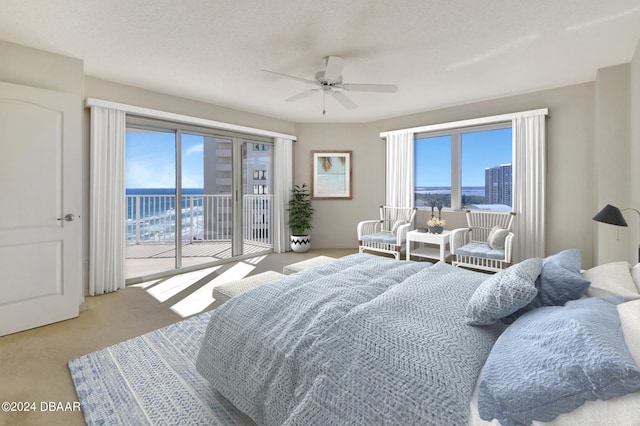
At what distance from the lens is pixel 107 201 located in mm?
3561

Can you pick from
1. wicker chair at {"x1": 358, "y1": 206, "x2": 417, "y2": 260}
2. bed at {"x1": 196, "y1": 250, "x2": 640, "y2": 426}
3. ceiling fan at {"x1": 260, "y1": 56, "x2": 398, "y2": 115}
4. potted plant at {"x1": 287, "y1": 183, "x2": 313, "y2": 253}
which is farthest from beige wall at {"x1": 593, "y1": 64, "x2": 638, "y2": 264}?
potted plant at {"x1": 287, "y1": 183, "x2": 313, "y2": 253}

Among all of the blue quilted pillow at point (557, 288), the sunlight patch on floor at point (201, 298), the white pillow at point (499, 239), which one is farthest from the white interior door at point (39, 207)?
the white pillow at point (499, 239)

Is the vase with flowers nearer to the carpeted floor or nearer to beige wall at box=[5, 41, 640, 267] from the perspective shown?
beige wall at box=[5, 41, 640, 267]

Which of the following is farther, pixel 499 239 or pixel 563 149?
pixel 563 149

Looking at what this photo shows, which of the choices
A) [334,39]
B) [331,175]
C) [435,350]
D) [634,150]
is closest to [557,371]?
[435,350]

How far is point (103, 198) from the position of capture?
139 inches

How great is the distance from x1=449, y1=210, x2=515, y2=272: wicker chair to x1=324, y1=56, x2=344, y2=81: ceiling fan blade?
2.67m

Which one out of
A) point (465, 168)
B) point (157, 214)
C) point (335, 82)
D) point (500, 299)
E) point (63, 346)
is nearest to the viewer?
point (500, 299)

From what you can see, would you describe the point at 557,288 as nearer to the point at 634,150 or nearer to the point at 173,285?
the point at 634,150

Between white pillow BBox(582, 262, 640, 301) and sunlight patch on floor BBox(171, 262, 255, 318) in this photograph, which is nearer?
white pillow BBox(582, 262, 640, 301)

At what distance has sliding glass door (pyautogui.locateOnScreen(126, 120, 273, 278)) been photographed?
5098 mm

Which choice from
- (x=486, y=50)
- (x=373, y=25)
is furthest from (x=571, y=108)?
(x=373, y=25)

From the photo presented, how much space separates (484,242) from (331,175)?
2.98 meters

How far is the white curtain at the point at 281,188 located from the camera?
5.66 meters
